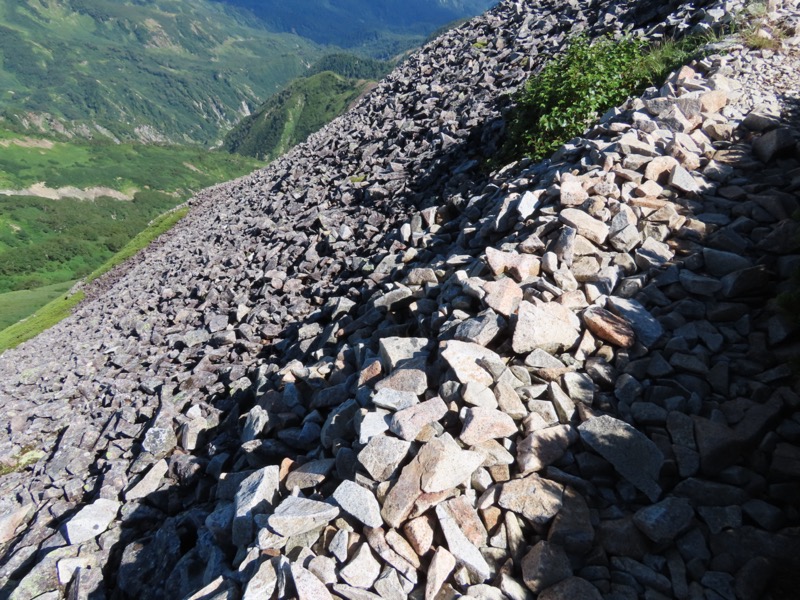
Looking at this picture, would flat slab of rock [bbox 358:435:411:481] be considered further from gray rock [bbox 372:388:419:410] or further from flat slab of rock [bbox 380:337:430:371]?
flat slab of rock [bbox 380:337:430:371]

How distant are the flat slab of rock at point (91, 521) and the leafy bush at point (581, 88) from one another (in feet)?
39.6

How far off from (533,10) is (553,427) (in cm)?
2604

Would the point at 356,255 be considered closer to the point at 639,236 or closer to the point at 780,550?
the point at 639,236

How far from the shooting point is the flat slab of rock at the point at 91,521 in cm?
843

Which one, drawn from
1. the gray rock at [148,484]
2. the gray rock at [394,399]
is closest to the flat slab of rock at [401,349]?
the gray rock at [394,399]

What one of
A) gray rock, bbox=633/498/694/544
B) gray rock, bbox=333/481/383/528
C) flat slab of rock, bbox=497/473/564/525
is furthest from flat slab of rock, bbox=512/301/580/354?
gray rock, bbox=333/481/383/528

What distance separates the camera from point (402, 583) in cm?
472

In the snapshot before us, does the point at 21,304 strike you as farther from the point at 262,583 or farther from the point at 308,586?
the point at 308,586

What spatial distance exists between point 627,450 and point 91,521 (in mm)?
8883

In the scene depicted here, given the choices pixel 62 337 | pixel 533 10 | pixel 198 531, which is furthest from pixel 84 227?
pixel 198 531

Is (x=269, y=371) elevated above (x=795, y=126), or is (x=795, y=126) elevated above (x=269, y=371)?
(x=795, y=126)

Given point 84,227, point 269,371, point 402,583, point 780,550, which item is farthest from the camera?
point 84,227

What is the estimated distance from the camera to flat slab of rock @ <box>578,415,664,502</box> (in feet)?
16.9

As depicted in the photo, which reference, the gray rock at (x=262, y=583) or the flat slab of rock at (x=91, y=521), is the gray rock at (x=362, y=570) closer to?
the gray rock at (x=262, y=583)
